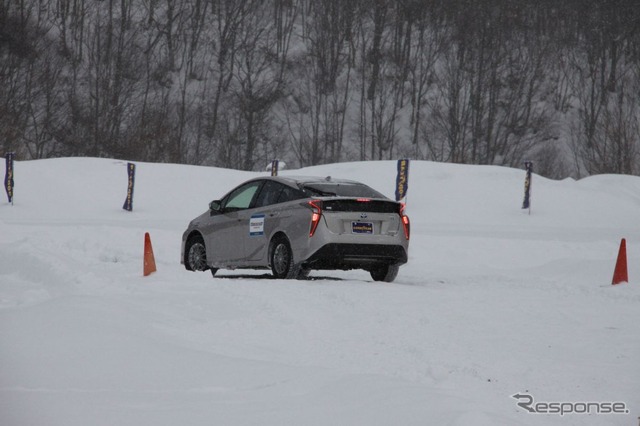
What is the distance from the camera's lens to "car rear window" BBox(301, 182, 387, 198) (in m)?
12.5

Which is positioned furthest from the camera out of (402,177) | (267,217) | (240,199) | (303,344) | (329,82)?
(329,82)

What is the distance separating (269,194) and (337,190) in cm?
104

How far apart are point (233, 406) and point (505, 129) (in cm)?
6979

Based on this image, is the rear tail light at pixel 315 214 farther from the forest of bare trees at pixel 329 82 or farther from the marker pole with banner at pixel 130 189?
the forest of bare trees at pixel 329 82

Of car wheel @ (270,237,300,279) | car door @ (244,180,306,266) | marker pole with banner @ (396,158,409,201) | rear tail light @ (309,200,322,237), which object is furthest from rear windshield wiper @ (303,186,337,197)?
marker pole with banner @ (396,158,409,201)

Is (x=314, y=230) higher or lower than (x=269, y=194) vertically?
lower

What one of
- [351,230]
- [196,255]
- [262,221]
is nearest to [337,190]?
[351,230]

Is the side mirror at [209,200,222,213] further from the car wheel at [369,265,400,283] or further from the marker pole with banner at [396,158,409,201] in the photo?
the marker pole with banner at [396,158,409,201]

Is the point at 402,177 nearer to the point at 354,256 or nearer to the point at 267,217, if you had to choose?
the point at 267,217

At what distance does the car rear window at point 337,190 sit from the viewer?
1250 centimetres

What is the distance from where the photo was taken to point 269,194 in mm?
13227

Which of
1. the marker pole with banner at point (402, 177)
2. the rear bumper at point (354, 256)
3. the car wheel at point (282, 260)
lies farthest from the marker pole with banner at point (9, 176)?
the rear bumper at point (354, 256)

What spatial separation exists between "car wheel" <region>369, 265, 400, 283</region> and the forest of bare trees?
178ft

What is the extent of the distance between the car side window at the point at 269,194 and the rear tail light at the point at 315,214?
40.2 inches
